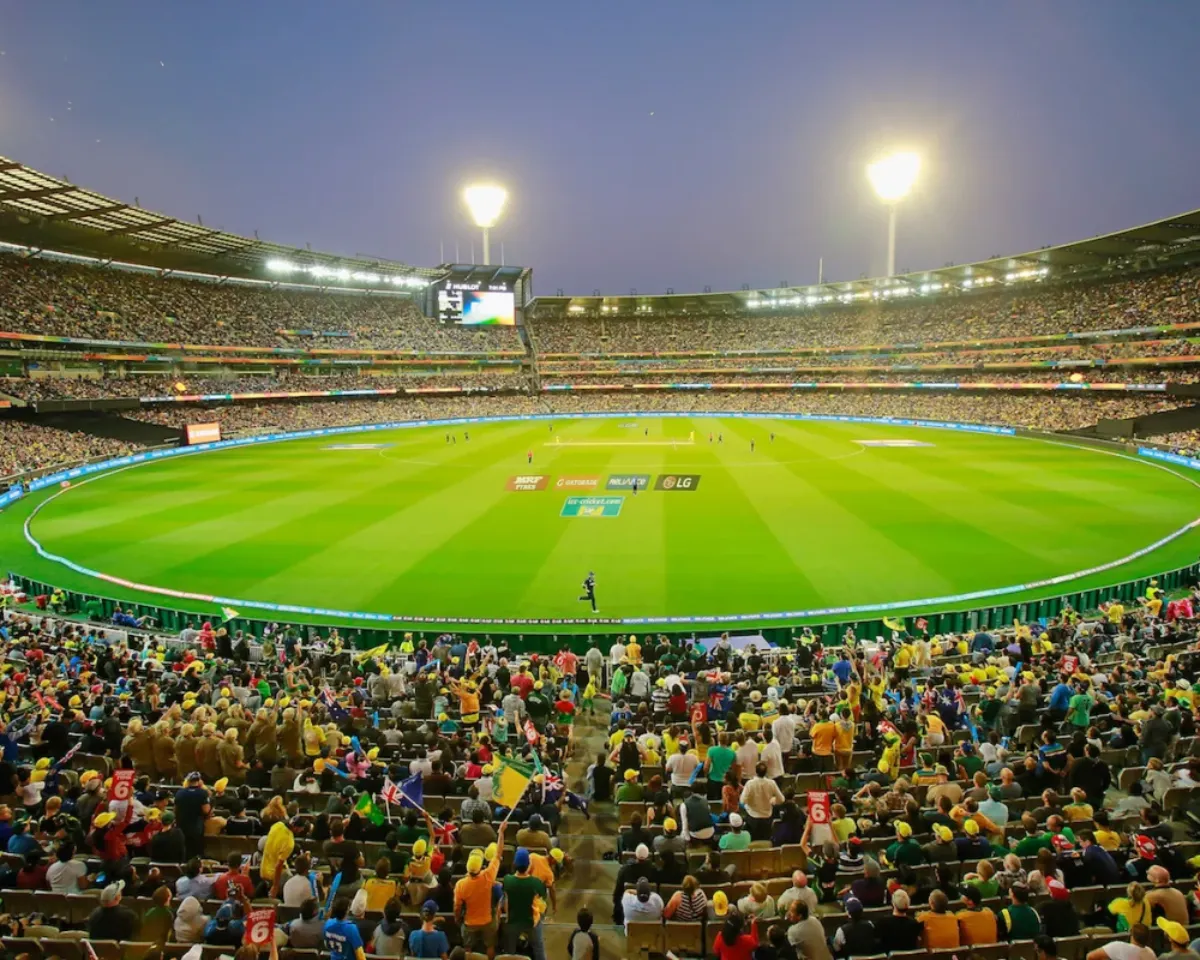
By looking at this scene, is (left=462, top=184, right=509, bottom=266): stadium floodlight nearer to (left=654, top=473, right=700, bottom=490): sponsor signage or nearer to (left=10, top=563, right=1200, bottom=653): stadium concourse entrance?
(left=654, top=473, right=700, bottom=490): sponsor signage

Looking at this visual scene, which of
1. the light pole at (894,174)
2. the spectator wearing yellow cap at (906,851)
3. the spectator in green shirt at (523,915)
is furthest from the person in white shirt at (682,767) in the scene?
the light pole at (894,174)

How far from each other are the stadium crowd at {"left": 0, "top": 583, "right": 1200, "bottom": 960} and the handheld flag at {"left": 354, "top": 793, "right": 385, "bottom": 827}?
0.02m

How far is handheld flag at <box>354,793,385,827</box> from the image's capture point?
7.81 metres

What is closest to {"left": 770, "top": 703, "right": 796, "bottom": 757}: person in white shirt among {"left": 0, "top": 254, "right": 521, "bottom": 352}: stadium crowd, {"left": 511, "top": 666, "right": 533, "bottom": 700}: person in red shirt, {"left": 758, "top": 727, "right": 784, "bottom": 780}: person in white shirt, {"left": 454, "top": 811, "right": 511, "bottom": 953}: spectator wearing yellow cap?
{"left": 758, "top": 727, "right": 784, "bottom": 780}: person in white shirt

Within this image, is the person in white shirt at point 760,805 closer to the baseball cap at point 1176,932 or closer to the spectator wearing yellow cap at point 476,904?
the spectator wearing yellow cap at point 476,904

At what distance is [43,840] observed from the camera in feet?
26.2

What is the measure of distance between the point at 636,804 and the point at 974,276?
90.4 metres

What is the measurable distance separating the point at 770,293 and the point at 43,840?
102970mm

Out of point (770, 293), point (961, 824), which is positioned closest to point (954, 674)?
point (961, 824)

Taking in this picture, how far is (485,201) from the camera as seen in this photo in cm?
10931

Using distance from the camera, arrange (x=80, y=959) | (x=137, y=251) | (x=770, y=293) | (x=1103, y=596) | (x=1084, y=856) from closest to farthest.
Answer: (x=80, y=959) < (x=1084, y=856) < (x=1103, y=596) < (x=137, y=251) < (x=770, y=293)

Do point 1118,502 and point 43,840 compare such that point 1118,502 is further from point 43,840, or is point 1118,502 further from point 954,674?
point 43,840

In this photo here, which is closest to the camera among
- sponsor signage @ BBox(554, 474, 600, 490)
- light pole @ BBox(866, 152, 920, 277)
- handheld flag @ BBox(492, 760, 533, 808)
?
handheld flag @ BBox(492, 760, 533, 808)

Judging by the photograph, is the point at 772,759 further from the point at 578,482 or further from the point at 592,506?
the point at 578,482
